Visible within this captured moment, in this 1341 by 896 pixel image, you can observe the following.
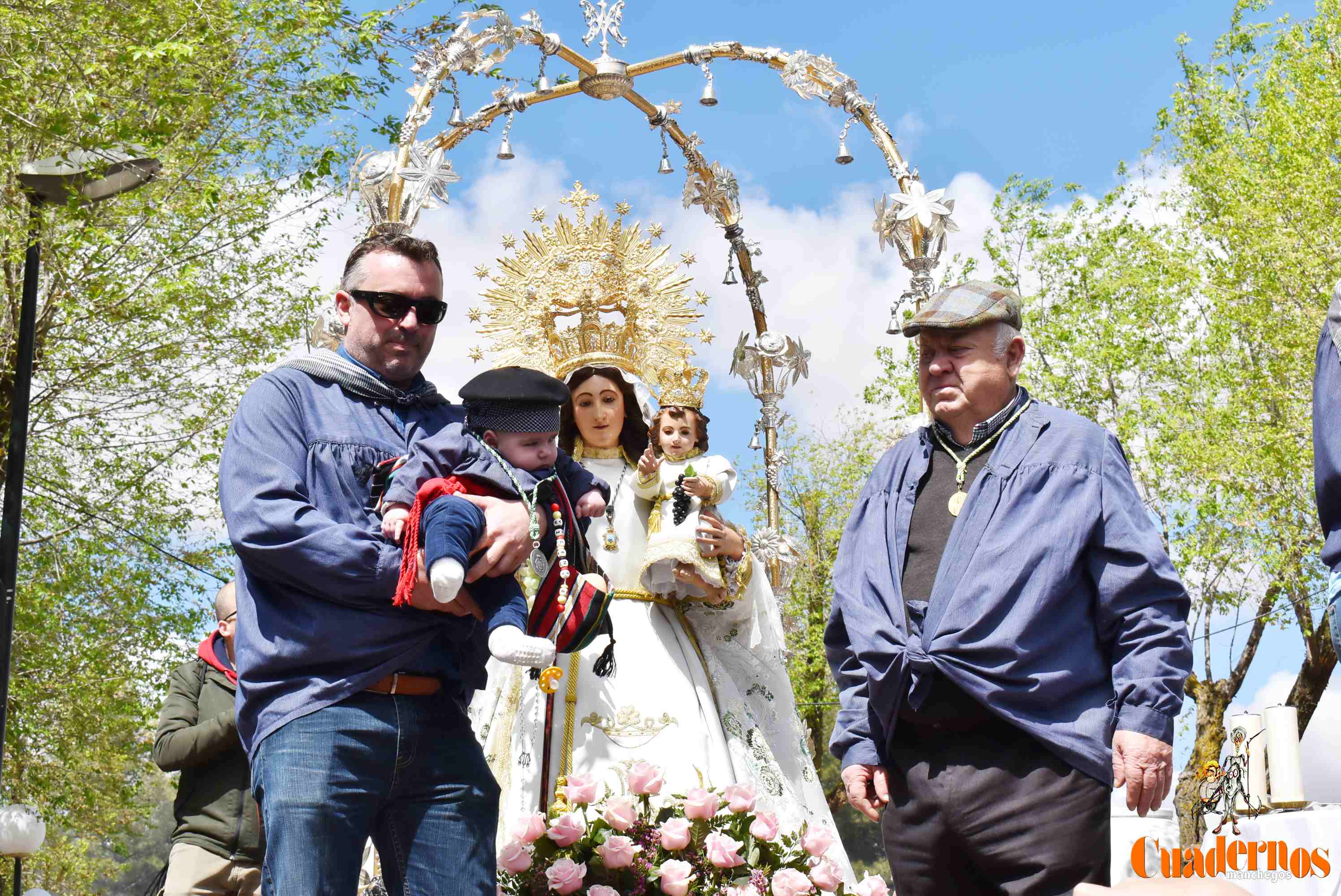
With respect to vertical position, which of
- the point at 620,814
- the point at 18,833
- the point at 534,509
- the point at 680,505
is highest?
the point at 680,505

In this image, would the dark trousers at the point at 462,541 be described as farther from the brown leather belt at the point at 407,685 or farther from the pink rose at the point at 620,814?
the pink rose at the point at 620,814

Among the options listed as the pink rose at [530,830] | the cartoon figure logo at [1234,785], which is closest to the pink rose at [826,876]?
the pink rose at [530,830]

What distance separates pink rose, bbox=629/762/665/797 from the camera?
4.57 meters

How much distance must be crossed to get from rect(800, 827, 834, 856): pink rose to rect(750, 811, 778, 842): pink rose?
0.15m

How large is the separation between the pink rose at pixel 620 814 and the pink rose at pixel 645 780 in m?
0.06

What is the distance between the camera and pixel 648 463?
228 inches

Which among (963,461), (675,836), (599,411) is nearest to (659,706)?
(675,836)

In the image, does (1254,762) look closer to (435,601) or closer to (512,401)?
(512,401)

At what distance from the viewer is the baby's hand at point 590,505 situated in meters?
3.51

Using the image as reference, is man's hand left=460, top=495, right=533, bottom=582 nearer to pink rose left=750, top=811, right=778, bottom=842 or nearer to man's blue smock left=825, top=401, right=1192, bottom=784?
man's blue smock left=825, top=401, right=1192, bottom=784

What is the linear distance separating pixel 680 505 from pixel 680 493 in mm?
57

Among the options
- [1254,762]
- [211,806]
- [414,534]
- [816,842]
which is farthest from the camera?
[1254,762]

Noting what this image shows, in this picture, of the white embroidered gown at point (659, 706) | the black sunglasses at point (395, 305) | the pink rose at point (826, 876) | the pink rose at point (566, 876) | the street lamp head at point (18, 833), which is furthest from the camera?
the street lamp head at point (18, 833)

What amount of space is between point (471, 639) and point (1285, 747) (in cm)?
679
